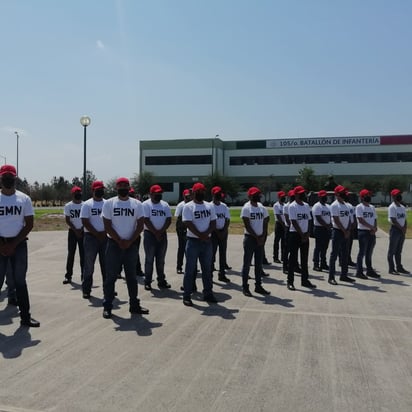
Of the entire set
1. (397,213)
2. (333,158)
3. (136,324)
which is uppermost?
(333,158)

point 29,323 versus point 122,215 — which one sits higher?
point 122,215

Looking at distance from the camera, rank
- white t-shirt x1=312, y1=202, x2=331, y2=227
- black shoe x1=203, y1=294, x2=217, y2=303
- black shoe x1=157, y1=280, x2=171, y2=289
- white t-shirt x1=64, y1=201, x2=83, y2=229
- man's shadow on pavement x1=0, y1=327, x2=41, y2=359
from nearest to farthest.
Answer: man's shadow on pavement x1=0, y1=327, x2=41, y2=359
black shoe x1=203, y1=294, x2=217, y2=303
black shoe x1=157, y1=280, x2=171, y2=289
white t-shirt x1=64, y1=201, x2=83, y2=229
white t-shirt x1=312, y1=202, x2=331, y2=227

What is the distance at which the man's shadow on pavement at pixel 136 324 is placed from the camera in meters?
5.27

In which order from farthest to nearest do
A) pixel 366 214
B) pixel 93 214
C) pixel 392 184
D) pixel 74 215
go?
pixel 392 184, pixel 366 214, pixel 74 215, pixel 93 214

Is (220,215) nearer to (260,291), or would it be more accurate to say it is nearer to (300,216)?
(300,216)

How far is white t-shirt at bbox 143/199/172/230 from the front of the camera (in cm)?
784

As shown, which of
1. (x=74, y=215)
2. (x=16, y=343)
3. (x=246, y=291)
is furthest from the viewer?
(x=74, y=215)

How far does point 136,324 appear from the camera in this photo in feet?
18.2

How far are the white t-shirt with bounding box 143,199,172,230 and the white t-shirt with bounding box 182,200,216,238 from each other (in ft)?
4.05

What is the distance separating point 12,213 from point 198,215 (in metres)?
2.75

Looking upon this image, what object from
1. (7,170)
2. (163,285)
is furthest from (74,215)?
(7,170)

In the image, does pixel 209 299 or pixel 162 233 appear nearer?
pixel 209 299

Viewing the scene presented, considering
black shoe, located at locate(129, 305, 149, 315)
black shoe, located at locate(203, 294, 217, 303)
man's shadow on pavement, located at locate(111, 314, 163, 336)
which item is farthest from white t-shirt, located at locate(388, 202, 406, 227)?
man's shadow on pavement, located at locate(111, 314, 163, 336)

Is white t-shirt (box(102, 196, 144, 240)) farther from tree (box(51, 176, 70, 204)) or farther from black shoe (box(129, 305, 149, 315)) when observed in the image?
tree (box(51, 176, 70, 204))
